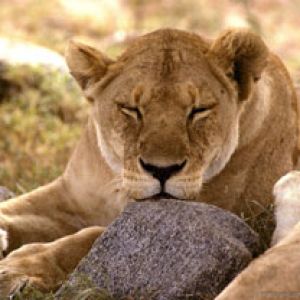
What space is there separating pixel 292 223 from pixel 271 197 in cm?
47

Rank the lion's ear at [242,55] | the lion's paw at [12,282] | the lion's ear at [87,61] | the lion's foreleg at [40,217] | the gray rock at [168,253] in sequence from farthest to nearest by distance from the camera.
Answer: the lion's foreleg at [40,217], the lion's ear at [87,61], the lion's ear at [242,55], the lion's paw at [12,282], the gray rock at [168,253]

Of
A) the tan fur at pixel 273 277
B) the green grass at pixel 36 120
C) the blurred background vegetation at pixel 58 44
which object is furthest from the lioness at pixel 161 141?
the green grass at pixel 36 120

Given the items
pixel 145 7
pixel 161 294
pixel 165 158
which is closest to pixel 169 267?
pixel 161 294

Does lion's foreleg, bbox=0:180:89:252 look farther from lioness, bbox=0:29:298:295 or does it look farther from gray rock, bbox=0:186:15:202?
gray rock, bbox=0:186:15:202

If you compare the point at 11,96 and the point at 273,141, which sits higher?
the point at 273,141

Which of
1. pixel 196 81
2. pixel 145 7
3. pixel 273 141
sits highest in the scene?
pixel 196 81

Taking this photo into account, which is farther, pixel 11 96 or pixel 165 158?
pixel 11 96

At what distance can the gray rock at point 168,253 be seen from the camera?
402cm

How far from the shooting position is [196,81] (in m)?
4.68

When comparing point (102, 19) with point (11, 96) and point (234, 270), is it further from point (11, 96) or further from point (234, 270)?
point (234, 270)

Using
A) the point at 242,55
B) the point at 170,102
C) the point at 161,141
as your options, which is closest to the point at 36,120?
the point at 242,55

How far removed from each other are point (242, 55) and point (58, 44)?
5210 mm

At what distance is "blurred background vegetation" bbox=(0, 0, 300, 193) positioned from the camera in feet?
25.1

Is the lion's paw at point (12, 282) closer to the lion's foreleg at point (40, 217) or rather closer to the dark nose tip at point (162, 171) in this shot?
the dark nose tip at point (162, 171)
